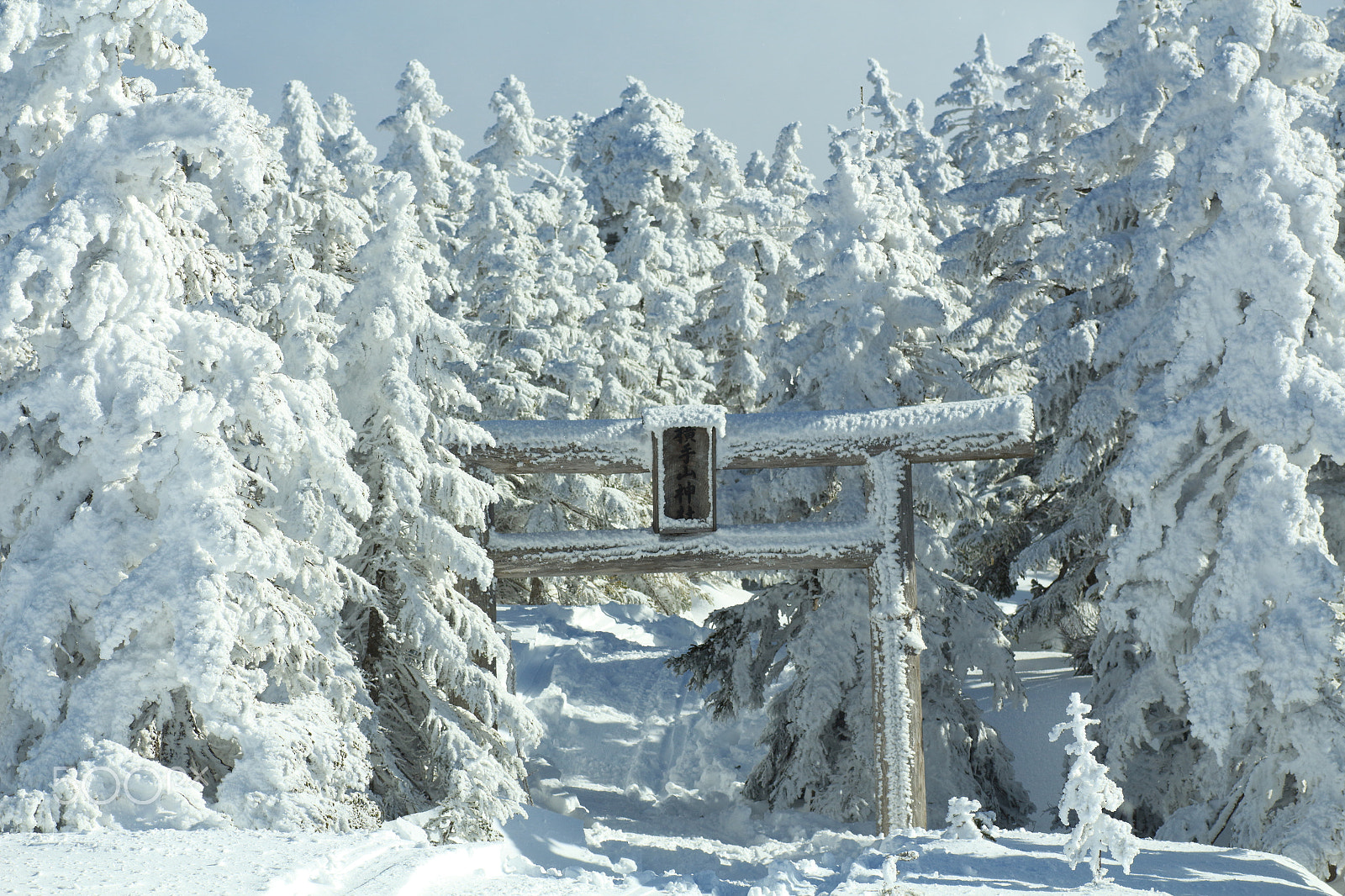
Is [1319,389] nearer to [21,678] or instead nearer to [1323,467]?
[1323,467]

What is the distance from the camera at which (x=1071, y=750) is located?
721 cm

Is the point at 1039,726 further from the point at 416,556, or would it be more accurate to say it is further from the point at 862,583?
the point at 416,556

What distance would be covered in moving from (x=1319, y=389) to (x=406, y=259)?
804 cm

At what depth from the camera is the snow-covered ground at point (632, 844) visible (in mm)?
5320

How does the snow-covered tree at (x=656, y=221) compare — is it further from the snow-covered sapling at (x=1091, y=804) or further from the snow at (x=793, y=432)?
the snow-covered sapling at (x=1091, y=804)

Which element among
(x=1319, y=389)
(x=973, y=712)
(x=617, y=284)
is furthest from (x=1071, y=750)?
(x=617, y=284)

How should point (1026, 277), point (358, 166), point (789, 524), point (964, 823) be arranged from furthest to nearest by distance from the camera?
point (358, 166) → point (1026, 277) → point (789, 524) → point (964, 823)

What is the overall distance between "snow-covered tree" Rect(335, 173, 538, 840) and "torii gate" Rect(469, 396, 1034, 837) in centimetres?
86

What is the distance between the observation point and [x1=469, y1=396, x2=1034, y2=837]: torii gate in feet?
35.7

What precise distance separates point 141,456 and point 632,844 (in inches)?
288

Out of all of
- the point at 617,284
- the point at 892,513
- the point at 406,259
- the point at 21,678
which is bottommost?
the point at 21,678

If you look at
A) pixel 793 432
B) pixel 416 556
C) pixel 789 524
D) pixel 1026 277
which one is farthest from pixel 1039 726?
pixel 416 556

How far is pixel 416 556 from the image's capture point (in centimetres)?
1007

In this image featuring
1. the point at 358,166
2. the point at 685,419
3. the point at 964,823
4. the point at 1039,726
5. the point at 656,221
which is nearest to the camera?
the point at 964,823
